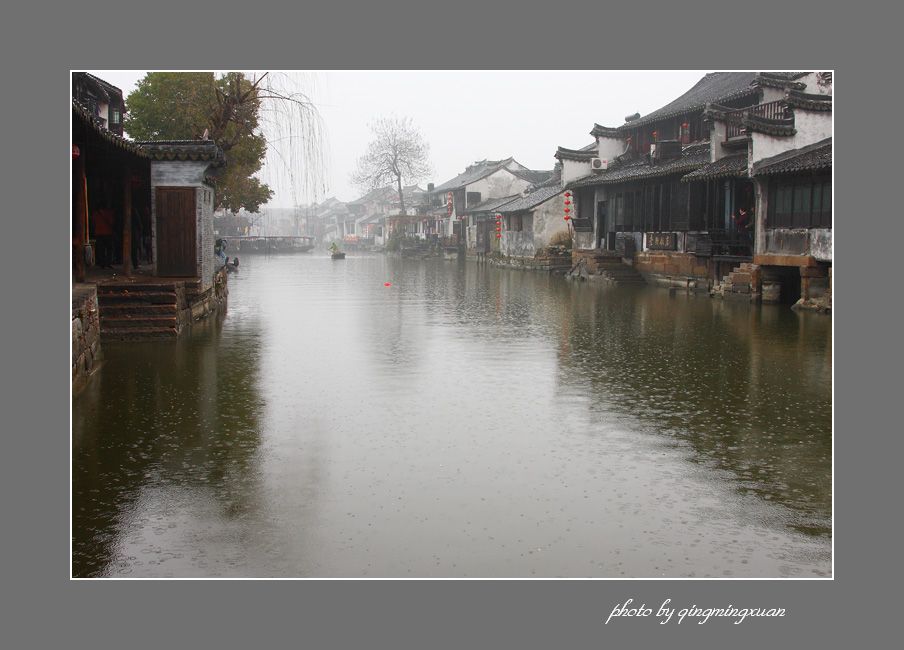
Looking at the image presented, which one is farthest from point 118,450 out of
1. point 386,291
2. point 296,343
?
point 386,291

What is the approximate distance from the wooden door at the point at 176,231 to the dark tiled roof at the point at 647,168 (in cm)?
1754

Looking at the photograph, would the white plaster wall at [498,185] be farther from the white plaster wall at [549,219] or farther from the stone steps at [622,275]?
the stone steps at [622,275]

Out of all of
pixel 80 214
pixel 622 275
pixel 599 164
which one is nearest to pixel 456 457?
pixel 80 214

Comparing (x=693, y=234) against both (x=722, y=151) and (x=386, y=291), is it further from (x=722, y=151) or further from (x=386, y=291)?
(x=386, y=291)

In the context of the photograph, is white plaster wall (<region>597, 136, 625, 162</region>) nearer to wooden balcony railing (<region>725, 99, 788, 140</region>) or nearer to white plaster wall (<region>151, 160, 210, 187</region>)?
wooden balcony railing (<region>725, 99, 788, 140</region>)

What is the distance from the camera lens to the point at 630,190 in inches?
1410

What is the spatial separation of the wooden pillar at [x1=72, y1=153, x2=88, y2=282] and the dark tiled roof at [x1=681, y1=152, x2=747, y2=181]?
17.3 metres

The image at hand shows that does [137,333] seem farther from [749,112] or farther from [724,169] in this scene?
[749,112]

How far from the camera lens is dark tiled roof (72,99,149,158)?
39.3 feet

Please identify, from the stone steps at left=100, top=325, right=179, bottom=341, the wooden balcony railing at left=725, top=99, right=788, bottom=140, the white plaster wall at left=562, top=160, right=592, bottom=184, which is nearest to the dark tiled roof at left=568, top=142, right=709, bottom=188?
the white plaster wall at left=562, top=160, right=592, bottom=184

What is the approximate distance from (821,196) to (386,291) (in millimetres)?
14369

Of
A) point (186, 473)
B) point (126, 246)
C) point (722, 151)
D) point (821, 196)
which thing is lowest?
point (186, 473)

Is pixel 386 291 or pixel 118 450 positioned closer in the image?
pixel 118 450

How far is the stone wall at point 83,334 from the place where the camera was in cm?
1166
